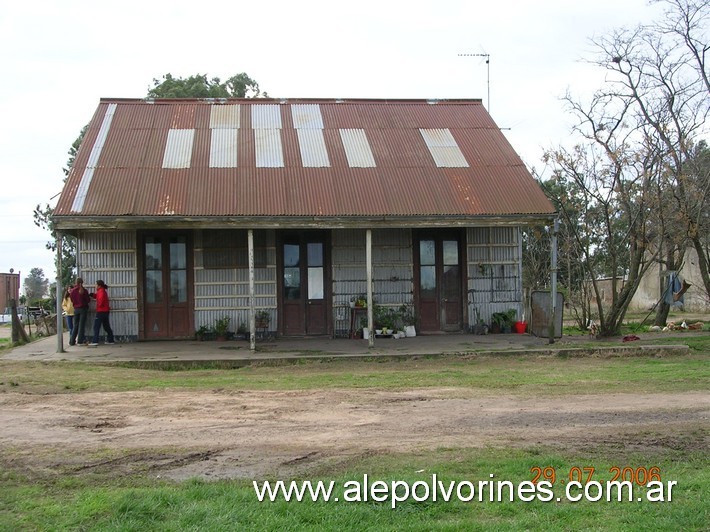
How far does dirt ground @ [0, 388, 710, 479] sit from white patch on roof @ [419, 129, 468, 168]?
8.90m

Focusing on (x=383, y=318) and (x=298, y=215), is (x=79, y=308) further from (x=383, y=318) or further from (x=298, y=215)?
(x=383, y=318)

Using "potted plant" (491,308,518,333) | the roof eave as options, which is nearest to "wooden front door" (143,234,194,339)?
the roof eave

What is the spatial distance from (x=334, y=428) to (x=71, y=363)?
326 inches

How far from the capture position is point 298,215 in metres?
15.7

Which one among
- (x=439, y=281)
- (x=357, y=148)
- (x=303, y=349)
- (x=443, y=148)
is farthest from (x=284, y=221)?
(x=443, y=148)

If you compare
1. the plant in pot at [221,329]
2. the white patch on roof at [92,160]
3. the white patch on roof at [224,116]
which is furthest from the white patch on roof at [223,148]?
the plant in pot at [221,329]

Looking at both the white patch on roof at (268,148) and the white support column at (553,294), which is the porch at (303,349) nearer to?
the white support column at (553,294)

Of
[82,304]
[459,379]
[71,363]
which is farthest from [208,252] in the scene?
[459,379]

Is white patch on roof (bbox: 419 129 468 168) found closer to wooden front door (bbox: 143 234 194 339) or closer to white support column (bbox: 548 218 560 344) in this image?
white support column (bbox: 548 218 560 344)

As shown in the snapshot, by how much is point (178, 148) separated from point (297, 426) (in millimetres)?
11777

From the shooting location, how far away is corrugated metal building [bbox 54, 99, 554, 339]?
16406 mm

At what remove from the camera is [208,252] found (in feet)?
60.2

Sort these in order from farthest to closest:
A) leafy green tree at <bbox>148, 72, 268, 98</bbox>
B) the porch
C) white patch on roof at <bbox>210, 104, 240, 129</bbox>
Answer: leafy green tree at <bbox>148, 72, 268, 98</bbox> < white patch on roof at <bbox>210, 104, 240, 129</bbox> < the porch

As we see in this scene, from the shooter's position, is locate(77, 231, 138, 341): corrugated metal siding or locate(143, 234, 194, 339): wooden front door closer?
locate(77, 231, 138, 341): corrugated metal siding
